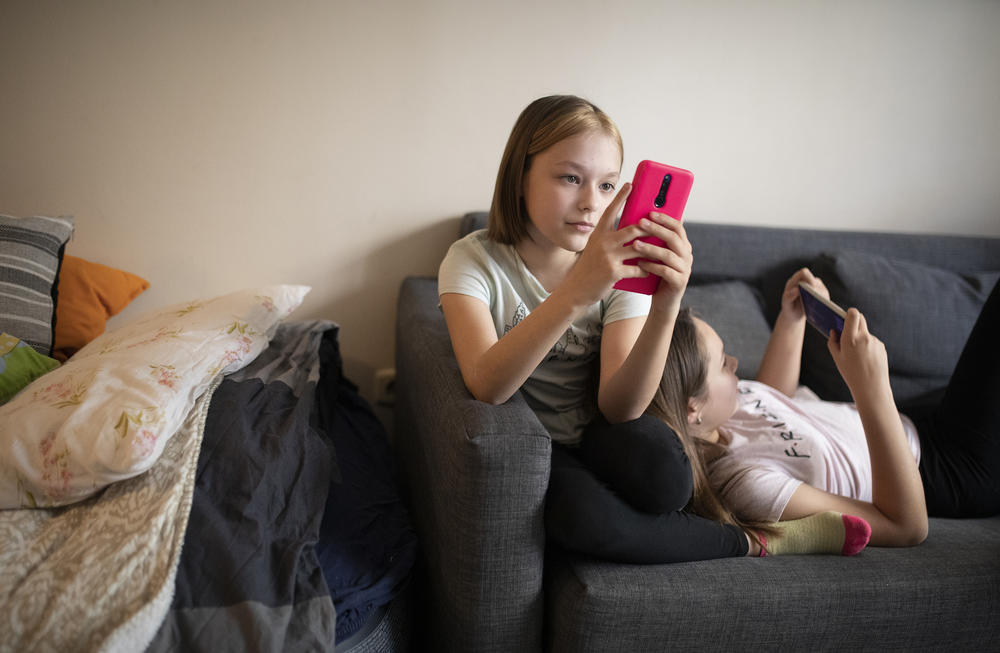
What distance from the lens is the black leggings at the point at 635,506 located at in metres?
0.86

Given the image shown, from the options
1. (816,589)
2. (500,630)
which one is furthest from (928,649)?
(500,630)

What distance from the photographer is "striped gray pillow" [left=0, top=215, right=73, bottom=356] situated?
1260 millimetres

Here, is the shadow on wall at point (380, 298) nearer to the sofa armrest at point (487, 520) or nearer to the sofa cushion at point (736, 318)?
the sofa cushion at point (736, 318)

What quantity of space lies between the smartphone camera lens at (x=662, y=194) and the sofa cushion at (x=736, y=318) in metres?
0.75

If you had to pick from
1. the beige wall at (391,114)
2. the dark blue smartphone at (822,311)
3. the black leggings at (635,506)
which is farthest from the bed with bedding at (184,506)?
the dark blue smartphone at (822,311)

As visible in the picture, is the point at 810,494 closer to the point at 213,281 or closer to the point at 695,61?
the point at 695,61

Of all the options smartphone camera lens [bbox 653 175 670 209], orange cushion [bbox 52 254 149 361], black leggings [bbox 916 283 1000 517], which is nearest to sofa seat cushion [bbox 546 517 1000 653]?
black leggings [bbox 916 283 1000 517]

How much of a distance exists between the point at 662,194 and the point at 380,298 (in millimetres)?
1079

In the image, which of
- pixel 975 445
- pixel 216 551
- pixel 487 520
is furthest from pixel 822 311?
pixel 216 551

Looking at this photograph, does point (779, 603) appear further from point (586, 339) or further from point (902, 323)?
point (902, 323)

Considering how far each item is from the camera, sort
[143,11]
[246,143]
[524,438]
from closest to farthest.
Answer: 1. [524,438]
2. [143,11]
3. [246,143]

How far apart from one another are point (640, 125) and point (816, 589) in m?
1.28

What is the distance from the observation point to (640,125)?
1750 mm

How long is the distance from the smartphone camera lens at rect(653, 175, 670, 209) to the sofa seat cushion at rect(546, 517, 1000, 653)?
0.52m
